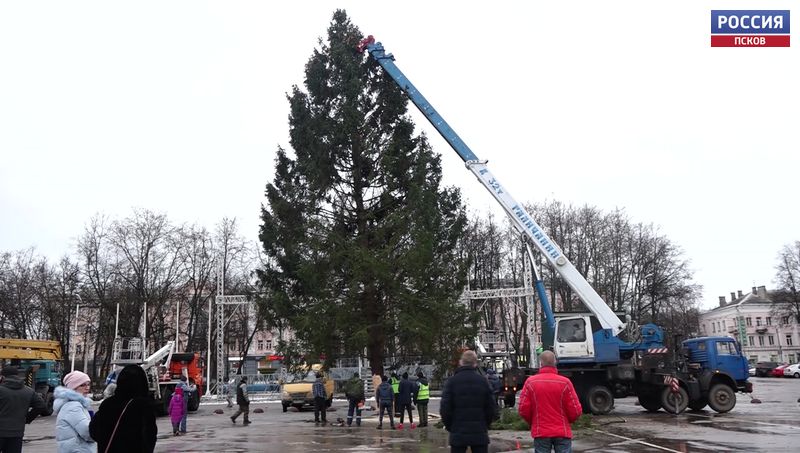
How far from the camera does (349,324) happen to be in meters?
24.8

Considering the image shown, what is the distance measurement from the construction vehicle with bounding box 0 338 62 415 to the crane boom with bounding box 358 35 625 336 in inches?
796

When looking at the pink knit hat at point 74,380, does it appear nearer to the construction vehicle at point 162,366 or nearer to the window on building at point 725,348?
the window on building at point 725,348

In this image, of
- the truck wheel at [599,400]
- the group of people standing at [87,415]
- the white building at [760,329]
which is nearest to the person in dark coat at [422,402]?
the truck wheel at [599,400]

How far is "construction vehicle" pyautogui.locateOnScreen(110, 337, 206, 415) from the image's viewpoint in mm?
28672

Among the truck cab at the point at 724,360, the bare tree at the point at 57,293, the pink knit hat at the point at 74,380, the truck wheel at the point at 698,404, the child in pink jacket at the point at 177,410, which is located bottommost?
the truck wheel at the point at 698,404

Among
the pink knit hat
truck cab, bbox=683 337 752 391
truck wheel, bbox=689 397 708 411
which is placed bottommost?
truck wheel, bbox=689 397 708 411

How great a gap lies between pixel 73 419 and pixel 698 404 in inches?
878

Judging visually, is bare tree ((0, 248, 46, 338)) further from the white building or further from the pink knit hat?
the white building

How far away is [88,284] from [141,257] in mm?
4788

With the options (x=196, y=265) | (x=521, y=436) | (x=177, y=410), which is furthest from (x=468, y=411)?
(x=196, y=265)

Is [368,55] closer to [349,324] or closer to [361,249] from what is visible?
[361,249]

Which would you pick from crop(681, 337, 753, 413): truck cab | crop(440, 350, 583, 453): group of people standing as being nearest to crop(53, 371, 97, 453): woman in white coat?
crop(440, 350, 583, 453): group of people standing

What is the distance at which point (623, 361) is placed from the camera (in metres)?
22.5

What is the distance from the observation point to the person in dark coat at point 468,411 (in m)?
6.70
